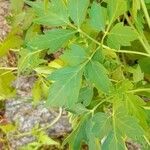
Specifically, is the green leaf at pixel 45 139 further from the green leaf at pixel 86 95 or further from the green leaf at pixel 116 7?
the green leaf at pixel 116 7

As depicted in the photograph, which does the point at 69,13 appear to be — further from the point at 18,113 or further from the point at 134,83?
the point at 18,113

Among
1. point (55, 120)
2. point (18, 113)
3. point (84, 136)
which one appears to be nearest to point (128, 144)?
point (55, 120)

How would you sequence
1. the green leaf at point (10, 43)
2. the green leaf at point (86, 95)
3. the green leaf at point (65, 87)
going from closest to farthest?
1. the green leaf at point (65, 87)
2. the green leaf at point (86, 95)
3. the green leaf at point (10, 43)

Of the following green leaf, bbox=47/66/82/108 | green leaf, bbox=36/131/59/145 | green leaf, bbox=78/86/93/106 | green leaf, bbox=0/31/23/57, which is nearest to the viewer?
green leaf, bbox=47/66/82/108

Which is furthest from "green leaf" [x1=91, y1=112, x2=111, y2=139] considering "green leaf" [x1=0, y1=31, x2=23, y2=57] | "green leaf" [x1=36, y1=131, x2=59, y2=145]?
"green leaf" [x1=36, y1=131, x2=59, y2=145]

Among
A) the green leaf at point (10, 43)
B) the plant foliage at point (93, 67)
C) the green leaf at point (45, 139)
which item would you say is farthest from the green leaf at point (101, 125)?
the green leaf at point (45, 139)

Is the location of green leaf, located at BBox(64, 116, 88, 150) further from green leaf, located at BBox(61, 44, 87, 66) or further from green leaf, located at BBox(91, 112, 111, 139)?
green leaf, located at BBox(61, 44, 87, 66)
